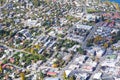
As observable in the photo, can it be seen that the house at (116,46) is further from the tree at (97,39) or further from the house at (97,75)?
the house at (97,75)

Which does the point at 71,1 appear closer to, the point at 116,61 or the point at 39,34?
the point at 39,34

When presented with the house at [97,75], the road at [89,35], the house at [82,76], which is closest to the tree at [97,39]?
the road at [89,35]

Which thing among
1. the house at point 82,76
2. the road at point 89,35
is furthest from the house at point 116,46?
the house at point 82,76

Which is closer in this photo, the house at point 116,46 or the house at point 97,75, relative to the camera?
the house at point 97,75

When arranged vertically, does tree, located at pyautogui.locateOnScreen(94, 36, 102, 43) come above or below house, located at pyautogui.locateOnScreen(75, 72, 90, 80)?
above

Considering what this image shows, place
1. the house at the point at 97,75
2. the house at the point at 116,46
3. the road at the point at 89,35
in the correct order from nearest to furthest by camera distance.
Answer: the house at the point at 97,75 < the house at the point at 116,46 < the road at the point at 89,35

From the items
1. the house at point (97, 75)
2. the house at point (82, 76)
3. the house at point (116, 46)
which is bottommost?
the house at point (97, 75)

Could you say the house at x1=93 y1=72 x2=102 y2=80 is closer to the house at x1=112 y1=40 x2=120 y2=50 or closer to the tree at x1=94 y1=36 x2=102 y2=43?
the house at x1=112 y1=40 x2=120 y2=50

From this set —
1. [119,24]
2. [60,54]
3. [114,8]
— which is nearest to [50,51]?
[60,54]

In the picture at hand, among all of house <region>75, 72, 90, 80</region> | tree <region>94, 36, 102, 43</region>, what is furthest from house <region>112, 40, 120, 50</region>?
house <region>75, 72, 90, 80</region>

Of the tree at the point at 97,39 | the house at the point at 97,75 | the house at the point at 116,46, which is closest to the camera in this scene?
the house at the point at 97,75

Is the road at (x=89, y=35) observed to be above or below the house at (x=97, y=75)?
above
